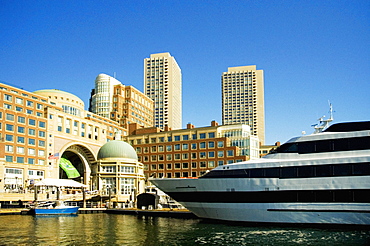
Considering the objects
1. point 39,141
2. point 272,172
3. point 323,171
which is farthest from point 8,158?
point 323,171

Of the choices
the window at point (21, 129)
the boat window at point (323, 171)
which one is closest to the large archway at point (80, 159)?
the window at point (21, 129)

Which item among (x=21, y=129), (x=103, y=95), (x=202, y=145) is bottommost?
(x=202, y=145)

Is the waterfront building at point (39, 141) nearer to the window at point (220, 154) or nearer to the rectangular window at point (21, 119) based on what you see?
the rectangular window at point (21, 119)

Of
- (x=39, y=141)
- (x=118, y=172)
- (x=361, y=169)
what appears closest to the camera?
(x=361, y=169)

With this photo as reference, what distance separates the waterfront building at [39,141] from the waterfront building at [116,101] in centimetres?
4198

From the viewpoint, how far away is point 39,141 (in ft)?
309

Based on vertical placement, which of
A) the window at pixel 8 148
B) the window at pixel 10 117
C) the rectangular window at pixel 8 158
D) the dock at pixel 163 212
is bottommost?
the dock at pixel 163 212

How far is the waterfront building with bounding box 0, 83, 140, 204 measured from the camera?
8636 centimetres

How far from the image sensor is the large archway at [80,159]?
4257 inches

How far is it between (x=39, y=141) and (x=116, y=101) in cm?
6949

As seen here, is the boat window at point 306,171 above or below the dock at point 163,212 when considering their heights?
above

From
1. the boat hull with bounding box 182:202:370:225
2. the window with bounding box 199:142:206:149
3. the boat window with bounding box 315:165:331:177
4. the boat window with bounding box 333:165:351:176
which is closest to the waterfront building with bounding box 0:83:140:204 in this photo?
the window with bounding box 199:142:206:149

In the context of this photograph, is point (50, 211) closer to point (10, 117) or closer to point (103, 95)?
point (10, 117)

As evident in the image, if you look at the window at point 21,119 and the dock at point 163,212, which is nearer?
the dock at point 163,212
